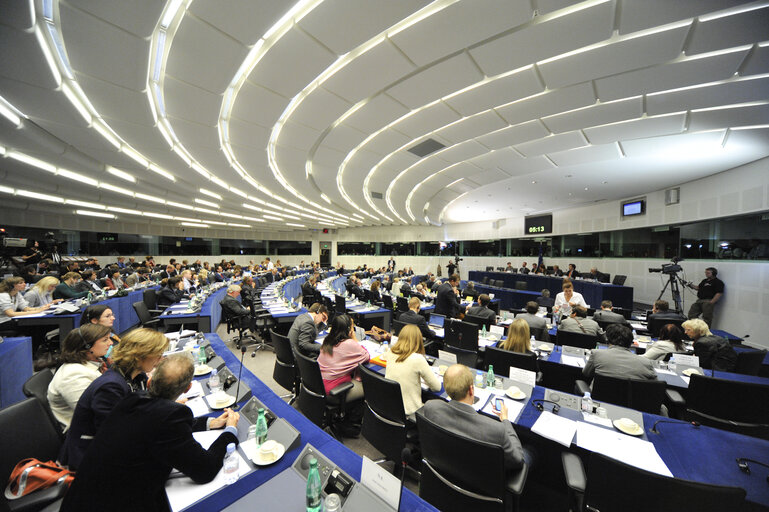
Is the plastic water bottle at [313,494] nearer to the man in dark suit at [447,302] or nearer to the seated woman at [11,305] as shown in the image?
the man in dark suit at [447,302]

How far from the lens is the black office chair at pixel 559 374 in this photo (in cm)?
330

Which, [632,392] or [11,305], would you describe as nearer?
[632,392]

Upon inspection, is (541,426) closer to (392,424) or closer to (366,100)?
(392,424)

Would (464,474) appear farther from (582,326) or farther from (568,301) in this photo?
(568,301)

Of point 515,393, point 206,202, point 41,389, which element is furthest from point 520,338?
point 206,202

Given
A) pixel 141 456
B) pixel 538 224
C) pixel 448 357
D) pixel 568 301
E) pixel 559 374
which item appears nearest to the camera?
pixel 141 456

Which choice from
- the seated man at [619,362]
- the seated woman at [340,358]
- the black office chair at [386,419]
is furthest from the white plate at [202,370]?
the seated man at [619,362]

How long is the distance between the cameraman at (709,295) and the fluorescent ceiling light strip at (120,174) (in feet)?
52.9

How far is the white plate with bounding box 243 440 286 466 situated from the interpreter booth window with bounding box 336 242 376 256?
79.5 ft

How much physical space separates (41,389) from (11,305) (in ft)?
18.2

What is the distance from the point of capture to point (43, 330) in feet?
18.5

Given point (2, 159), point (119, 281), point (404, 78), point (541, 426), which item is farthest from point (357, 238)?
point (541, 426)

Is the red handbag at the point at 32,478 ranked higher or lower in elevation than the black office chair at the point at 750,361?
higher

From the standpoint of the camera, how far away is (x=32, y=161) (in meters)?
6.76
